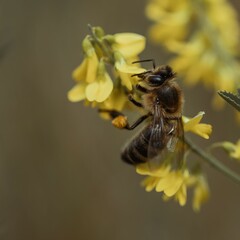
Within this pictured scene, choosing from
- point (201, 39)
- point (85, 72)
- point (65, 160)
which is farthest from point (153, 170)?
point (65, 160)

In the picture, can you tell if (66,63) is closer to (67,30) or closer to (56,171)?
(67,30)

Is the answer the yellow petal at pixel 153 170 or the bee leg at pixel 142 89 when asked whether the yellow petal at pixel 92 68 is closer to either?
the bee leg at pixel 142 89

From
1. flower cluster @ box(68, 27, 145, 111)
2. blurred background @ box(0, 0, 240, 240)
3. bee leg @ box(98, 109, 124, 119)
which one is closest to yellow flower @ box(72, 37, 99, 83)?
flower cluster @ box(68, 27, 145, 111)

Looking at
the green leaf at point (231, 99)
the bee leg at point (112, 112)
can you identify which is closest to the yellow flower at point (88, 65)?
the bee leg at point (112, 112)

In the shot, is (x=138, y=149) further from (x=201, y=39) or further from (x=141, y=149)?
(x=201, y=39)

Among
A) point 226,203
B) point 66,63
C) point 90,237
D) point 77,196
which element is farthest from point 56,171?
point 226,203

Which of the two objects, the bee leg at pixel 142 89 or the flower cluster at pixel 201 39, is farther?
the flower cluster at pixel 201 39
